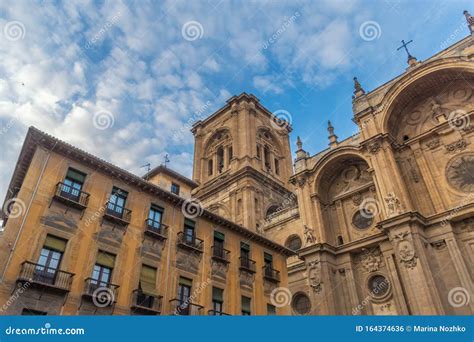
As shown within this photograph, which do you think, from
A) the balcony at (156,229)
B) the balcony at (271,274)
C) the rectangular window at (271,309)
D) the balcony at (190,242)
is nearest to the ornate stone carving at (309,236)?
the balcony at (271,274)

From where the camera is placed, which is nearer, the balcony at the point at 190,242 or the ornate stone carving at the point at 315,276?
the balcony at the point at 190,242

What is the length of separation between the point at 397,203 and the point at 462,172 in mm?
4764

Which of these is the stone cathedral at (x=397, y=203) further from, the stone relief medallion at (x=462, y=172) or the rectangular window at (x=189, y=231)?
the rectangular window at (x=189, y=231)

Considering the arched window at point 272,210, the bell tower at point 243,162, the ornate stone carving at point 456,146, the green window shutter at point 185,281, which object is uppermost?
the bell tower at point 243,162

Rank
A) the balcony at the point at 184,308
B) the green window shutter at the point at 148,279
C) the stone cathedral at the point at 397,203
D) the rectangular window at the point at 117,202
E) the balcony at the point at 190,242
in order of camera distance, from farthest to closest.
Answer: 1. the stone cathedral at the point at 397,203
2. the balcony at the point at 190,242
3. the rectangular window at the point at 117,202
4. the balcony at the point at 184,308
5. the green window shutter at the point at 148,279

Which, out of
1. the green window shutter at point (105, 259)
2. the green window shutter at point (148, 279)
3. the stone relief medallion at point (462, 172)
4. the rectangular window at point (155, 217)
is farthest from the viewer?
the stone relief medallion at point (462, 172)

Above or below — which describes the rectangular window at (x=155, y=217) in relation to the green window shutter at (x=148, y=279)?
above

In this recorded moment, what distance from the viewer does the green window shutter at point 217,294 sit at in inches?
771

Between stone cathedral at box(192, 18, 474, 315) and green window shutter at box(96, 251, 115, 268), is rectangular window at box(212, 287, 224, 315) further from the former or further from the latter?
stone cathedral at box(192, 18, 474, 315)

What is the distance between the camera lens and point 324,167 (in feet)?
93.6

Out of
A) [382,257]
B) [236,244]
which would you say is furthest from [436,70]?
[236,244]

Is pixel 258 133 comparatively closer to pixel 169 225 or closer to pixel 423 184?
pixel 423 184

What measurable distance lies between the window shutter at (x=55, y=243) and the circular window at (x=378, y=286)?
18.6 m

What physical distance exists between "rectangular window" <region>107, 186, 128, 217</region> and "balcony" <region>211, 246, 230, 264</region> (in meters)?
5.93
